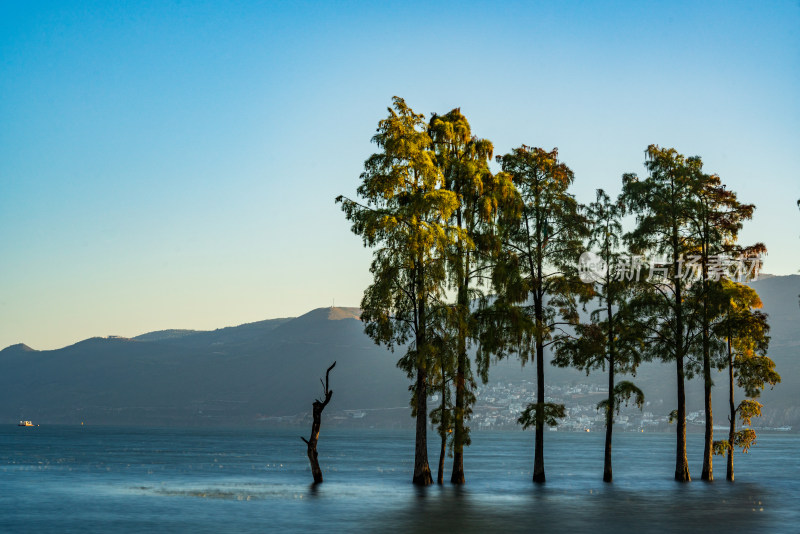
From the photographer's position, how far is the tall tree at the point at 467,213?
39.0 m

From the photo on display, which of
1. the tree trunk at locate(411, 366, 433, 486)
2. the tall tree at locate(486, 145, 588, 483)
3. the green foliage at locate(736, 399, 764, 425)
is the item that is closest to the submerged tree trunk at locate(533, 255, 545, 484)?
the tall tree at locate(486, 145, 588, 483)

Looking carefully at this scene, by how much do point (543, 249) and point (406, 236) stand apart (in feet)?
27.7

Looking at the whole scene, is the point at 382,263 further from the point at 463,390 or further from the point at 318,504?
the point at 318,504

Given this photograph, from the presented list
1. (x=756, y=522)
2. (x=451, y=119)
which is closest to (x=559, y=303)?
(x=451, y=119)

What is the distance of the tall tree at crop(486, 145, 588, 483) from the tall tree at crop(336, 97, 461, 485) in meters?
4.27

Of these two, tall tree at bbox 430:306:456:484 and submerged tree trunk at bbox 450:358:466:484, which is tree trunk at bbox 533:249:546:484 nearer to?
submerged tree trunk at bbox 450:358:466:484

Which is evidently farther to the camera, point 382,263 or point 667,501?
point 382,263

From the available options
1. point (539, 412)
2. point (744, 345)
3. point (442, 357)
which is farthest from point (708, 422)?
point (442, 357)

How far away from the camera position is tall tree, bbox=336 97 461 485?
3778cm

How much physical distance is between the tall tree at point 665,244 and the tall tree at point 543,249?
4224 mm

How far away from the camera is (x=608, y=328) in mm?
43156

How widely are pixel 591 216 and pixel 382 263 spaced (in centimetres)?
1248

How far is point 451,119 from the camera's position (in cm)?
4103

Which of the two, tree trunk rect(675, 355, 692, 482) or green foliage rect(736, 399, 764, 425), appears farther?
green foliage rect(736, 399, 764, 425)
